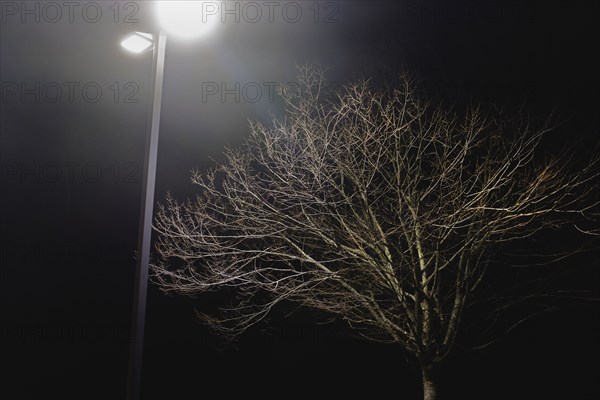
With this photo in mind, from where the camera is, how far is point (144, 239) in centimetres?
612

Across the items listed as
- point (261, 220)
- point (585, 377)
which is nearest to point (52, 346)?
point (261, 220)

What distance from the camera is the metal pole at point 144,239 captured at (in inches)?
226

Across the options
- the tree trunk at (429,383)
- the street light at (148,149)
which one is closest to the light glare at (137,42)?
the street light at (148,149)

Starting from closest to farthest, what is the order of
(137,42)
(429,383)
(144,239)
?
(144,239) < (137,42) < (429,383)

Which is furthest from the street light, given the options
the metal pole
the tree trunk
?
the tree trunk

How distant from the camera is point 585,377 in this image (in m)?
14.6

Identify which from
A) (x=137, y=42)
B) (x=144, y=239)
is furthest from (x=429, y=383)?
(x=137, y=42)

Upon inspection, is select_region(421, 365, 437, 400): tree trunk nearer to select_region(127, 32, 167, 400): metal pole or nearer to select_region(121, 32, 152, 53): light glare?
select_region(127, 32, 167, 400): metal pole

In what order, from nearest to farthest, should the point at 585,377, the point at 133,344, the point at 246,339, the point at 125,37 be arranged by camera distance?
1. the point at 133,344
2. the point at 125,37
3. the point at 585,377
4. the point at 246,339

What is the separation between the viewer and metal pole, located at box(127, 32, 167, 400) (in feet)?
18.8

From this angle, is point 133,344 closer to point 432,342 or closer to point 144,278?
point 144,278

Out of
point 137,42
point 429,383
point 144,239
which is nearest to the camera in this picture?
point 144,239

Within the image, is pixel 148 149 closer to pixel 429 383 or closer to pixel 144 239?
pixel 144 239

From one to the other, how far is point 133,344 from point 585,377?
13742 millimetres
